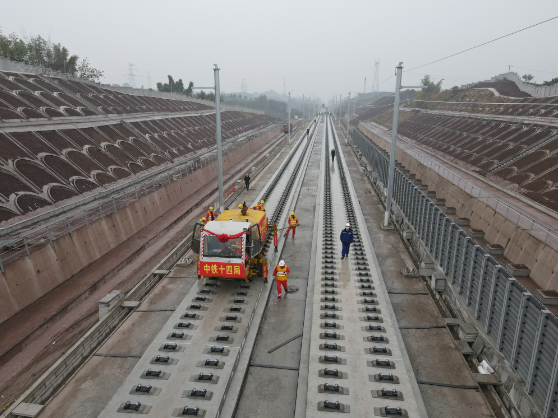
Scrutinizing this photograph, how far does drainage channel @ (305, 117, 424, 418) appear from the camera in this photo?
23.1 feet

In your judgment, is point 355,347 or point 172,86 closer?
point 355,347

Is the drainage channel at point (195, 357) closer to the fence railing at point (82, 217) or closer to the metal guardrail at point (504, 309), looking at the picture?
the metal guardrail at point (504, 309)

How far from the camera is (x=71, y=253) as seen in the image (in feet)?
48.3

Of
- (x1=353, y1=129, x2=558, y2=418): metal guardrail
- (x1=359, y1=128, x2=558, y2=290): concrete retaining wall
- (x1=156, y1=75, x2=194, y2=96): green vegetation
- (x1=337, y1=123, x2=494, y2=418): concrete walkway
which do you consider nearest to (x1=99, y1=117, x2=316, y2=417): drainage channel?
(x1=337, y1=123, x2=494, y2=418): concrete walkway

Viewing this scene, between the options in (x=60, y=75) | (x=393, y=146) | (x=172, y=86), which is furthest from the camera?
(x=172, y=86)

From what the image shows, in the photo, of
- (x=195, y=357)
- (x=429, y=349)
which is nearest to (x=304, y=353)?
(x=195, y=357)

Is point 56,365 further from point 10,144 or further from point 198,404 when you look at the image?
point 10,144

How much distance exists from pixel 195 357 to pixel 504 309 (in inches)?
285

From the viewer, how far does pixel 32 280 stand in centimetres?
1252

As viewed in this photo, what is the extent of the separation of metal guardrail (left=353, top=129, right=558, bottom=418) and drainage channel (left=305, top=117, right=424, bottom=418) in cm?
217

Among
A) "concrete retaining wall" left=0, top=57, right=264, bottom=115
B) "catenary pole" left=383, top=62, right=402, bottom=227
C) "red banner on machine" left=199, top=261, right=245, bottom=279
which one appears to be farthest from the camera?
Answer: "concrete retaining wall" left=0, top=57, right=264, bottom=115

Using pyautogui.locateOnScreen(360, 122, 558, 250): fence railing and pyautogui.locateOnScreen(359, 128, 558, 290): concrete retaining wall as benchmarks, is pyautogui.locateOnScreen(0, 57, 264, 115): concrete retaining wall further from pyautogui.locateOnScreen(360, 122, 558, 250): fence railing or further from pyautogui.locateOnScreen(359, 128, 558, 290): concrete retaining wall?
pyautogui.locateOnScreen(360, 122, 558, 250): fence railing

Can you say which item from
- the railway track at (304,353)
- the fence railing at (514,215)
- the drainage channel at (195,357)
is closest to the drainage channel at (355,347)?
the railway track at (304,353)

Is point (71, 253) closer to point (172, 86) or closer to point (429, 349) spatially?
point (429, 349)
